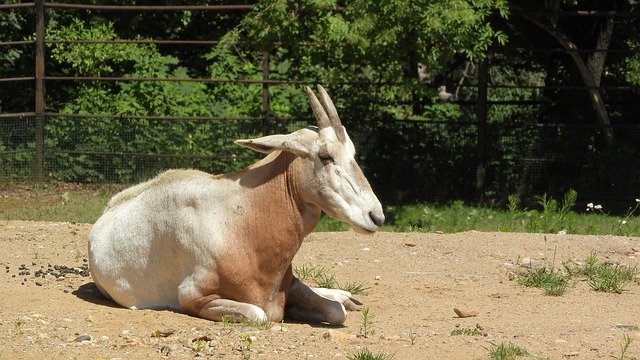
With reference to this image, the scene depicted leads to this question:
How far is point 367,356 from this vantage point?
18.8 feet

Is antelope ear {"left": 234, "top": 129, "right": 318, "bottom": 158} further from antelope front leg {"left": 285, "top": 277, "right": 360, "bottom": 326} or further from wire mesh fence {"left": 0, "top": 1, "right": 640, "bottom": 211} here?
wire mesh fence {"left": 0, "top": 1, "right": 640, "bottom": 211}

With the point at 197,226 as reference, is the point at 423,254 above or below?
below

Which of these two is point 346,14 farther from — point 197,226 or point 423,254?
point 197,226

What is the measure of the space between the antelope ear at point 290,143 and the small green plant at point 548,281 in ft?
6.79

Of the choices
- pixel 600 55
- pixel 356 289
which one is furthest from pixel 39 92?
pixel 356 289

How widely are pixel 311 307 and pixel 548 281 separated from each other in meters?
1.86

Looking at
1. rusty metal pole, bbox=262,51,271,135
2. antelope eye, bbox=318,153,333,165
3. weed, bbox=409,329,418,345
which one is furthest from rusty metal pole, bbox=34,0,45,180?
weed, bbox=409,329,418,345

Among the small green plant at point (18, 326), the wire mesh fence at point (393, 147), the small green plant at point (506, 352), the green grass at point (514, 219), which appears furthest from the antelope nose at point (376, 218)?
the wire mesh fence at point (393, 147)

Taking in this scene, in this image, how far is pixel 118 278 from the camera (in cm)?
763

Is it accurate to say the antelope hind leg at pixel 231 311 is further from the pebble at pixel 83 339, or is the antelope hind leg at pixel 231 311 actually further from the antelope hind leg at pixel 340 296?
the pebble at pixel 83 339

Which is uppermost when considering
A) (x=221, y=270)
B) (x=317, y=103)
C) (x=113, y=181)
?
(x=317, y=103)

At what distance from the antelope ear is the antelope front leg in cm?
85

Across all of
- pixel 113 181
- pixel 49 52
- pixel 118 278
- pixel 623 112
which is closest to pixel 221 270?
pixel 118 278

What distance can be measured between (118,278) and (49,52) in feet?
27.6
